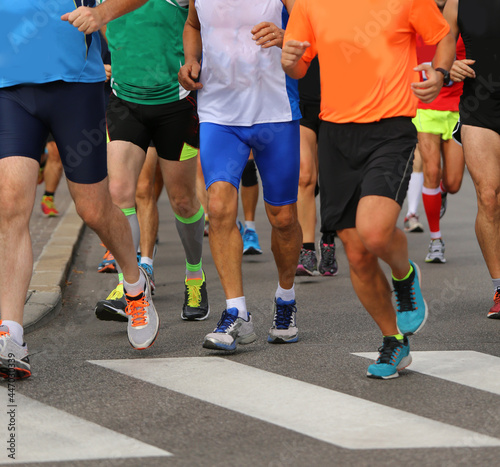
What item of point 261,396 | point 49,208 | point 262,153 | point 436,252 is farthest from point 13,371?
point 49,208

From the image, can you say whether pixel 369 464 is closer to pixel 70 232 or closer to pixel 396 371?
pixel 396 371

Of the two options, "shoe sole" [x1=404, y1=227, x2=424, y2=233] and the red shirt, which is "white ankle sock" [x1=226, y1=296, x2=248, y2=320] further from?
"shoe sole" [x1=404, y1=227, x2=424, y2=233]

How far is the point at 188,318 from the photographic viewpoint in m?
6.75

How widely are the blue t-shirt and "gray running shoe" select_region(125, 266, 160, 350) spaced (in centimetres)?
127

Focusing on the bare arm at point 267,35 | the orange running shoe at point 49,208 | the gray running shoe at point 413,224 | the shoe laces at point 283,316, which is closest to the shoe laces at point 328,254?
the shoe laces at point 283,316

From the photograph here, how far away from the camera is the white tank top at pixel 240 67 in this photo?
5781 millimetres

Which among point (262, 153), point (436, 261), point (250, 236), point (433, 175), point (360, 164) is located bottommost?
point (250, 236)

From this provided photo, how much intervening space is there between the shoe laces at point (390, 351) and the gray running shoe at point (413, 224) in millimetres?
6873

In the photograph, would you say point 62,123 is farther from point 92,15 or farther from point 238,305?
point 238,305

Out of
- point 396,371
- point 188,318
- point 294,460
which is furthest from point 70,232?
point 294,460

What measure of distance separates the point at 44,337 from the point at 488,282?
145 inches

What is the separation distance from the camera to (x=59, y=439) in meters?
4.11

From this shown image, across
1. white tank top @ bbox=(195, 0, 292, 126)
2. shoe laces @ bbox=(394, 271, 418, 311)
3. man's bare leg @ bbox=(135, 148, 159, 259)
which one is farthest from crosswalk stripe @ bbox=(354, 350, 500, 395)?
man's bare leg @ bbox=(135, 148, 159, 259)

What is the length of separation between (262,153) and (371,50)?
3.74 feet
